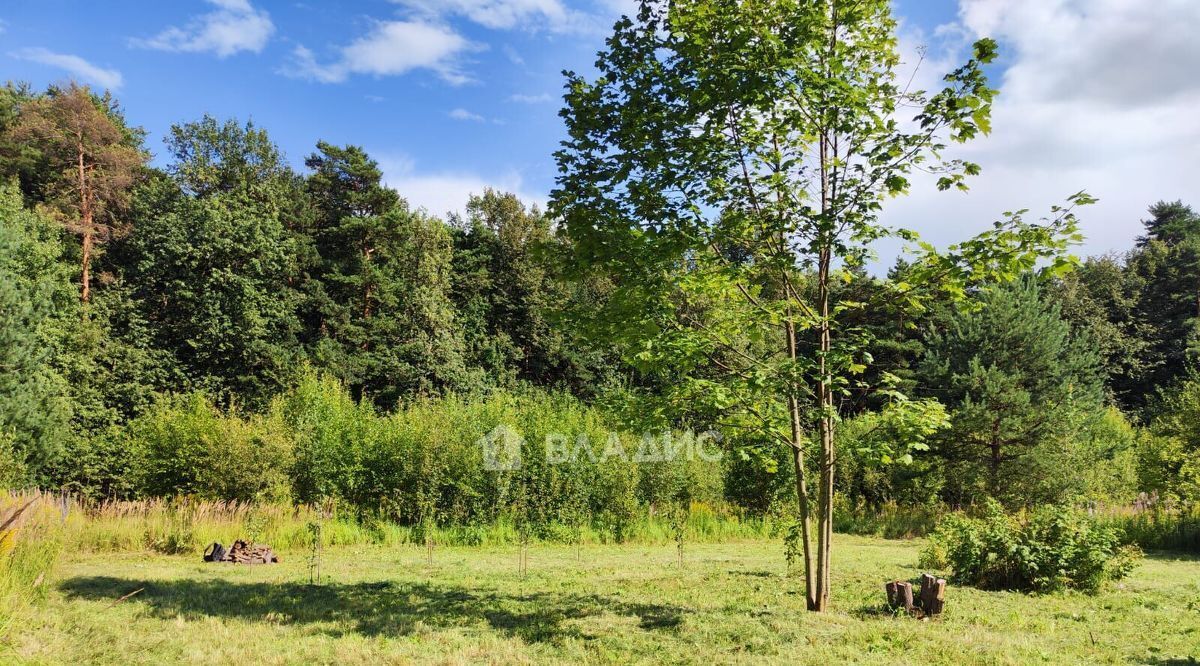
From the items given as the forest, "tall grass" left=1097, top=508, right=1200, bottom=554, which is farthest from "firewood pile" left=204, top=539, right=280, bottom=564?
"tall grass" left=1097, top=508, right=1200, bottom=554

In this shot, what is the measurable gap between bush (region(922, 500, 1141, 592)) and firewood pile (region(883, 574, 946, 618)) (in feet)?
9.49

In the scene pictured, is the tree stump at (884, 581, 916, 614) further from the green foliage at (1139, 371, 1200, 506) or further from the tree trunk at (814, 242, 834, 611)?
the green foliage at (1139, 371, 1200, 506)

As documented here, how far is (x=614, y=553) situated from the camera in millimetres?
14281

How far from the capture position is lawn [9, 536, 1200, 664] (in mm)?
5418

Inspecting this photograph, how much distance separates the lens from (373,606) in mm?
→ 7629

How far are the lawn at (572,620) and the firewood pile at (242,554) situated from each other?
129cm

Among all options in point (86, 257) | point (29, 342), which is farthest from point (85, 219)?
point (29, 342)

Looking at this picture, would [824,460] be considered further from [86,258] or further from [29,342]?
[86,258]

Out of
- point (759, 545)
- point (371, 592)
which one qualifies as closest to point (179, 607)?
point (371, 592)

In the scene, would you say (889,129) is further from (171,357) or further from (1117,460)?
(171,357)

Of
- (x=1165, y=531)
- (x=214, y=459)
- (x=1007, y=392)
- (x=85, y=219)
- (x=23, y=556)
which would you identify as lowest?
(x=1165, y=531)

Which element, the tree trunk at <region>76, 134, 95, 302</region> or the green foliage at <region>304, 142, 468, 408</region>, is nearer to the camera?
the tree trunk at <region>76, 134, 95, 302</region>

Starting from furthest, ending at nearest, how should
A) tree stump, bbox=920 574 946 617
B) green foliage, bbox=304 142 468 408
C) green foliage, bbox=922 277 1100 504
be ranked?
1. green foliage, bbox=304 142 468 408
2. green foliage, bbox=922 277 1100 504
3. tree stump, bbox=920 574 946 617

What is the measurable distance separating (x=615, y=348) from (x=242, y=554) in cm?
821
